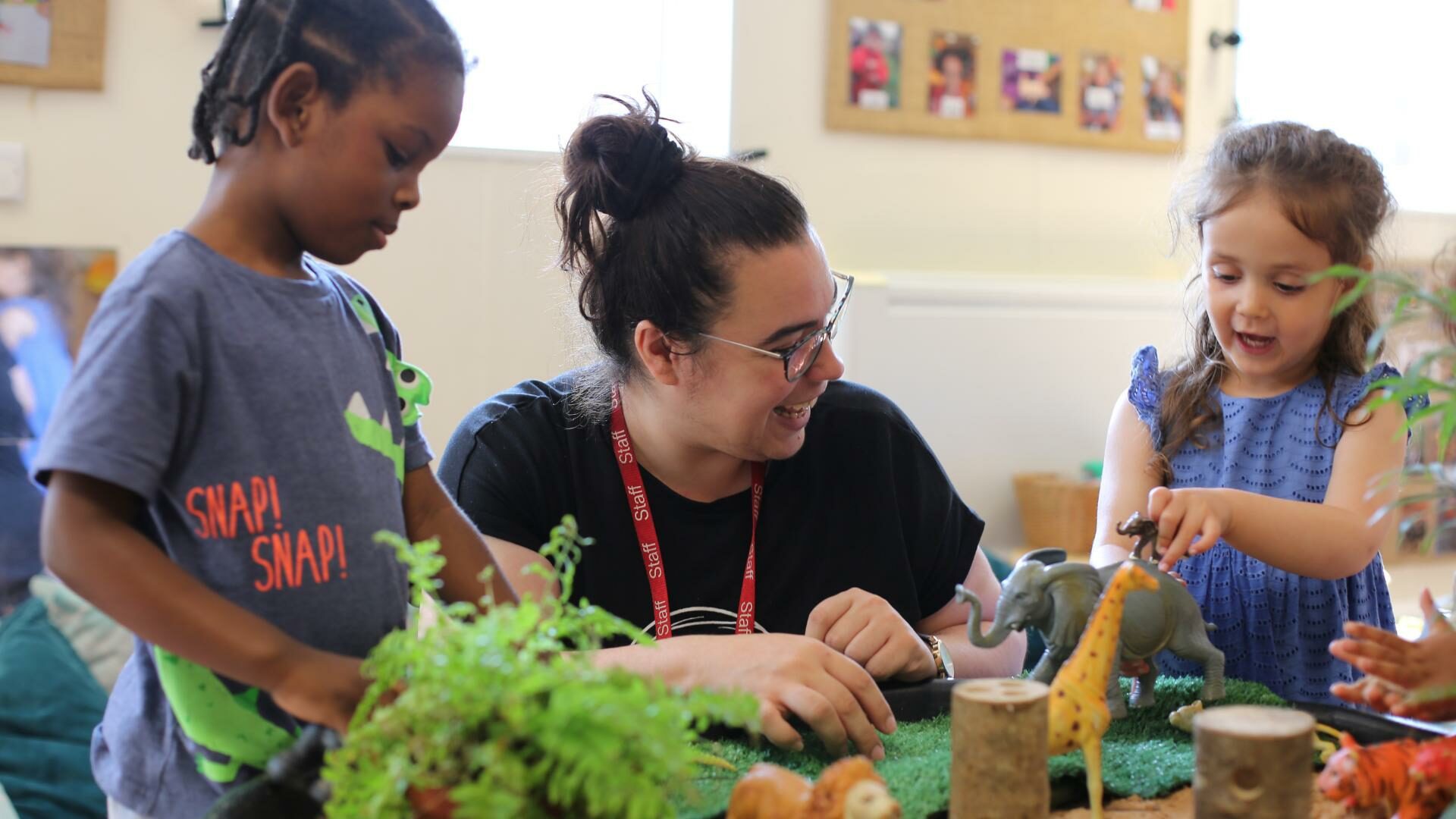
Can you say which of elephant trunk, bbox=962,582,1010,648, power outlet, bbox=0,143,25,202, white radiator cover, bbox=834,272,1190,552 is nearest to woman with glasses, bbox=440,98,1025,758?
elephant trunk, bbox=962,582,1010,648

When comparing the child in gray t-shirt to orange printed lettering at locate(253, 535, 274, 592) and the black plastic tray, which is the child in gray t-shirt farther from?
the black plastic tray

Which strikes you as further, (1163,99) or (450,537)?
(1163,99)

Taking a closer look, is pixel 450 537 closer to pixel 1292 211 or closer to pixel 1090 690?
pixel 1090 690

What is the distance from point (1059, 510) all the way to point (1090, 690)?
254 centimetres

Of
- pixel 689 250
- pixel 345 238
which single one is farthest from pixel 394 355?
pixel 689 250

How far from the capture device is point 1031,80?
351cm

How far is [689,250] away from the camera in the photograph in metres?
1.38

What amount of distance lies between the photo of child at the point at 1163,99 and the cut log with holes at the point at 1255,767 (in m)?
3.22

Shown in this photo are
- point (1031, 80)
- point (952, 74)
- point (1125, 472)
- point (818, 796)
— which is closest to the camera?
point (818, 796)

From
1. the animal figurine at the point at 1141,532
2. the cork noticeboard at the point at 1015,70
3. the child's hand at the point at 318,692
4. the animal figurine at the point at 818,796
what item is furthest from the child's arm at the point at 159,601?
the cork noticeboard at the point at 1015,70

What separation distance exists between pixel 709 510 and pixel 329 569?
0.68 meters

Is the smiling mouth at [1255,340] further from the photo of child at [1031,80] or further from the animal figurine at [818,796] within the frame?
the photo of child at [1031,80]

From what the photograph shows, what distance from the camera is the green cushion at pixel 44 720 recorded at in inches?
77.0

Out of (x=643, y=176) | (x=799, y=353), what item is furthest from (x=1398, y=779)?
(x=643, y=176)
